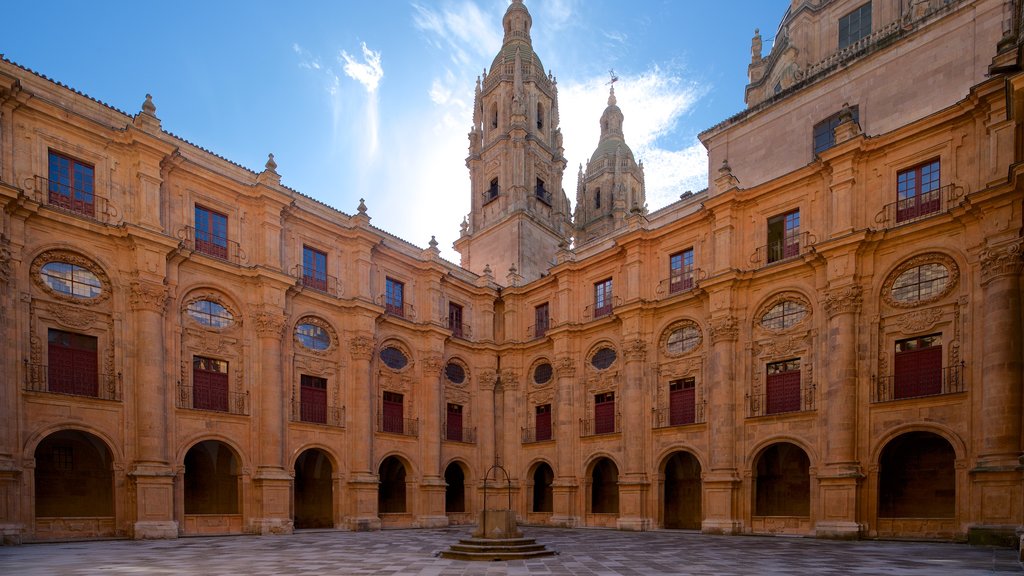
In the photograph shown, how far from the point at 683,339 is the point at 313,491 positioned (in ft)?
60.2

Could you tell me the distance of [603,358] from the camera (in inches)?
1180

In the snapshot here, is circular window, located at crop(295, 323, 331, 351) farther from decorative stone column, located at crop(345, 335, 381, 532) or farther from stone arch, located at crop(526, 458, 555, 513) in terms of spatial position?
stone arch, located at crop(526, 458, 555, 513)

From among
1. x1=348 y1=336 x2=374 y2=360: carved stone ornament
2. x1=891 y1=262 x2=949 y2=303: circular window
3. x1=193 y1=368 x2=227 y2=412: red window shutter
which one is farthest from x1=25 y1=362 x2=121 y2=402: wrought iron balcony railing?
x1=891 y1=262 x2=949 y2=303: circular window

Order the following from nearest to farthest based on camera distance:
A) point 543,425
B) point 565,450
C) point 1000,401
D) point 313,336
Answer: point 1000,401 → point 313,336 → point 565,450 → point 543,425

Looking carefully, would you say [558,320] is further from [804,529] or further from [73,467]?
[73,467]

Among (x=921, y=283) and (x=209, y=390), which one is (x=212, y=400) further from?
(x=921, y=283)

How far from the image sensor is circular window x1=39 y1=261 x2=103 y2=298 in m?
19.6

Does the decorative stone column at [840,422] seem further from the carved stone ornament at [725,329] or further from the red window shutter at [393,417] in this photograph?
the red window shutter at [393,417]

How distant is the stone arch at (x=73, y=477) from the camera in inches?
813

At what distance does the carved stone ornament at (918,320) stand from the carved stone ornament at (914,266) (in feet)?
1.02

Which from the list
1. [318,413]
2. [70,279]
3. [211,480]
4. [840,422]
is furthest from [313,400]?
[840,422]

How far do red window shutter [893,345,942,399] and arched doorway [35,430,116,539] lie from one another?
1019 inches

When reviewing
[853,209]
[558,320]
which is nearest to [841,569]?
[853,209]

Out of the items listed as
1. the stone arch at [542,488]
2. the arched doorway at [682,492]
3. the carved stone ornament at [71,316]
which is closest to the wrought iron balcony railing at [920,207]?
the arched doorway at [682,492]
